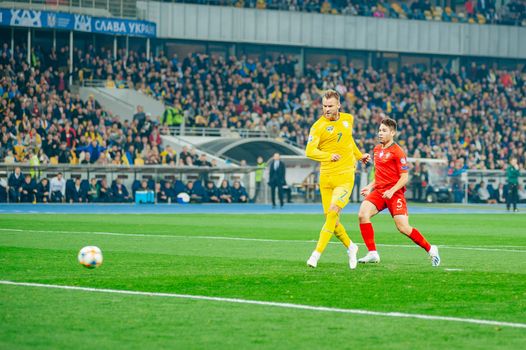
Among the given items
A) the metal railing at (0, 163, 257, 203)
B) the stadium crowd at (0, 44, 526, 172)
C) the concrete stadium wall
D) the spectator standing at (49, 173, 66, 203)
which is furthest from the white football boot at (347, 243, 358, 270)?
the concrete stadium wall

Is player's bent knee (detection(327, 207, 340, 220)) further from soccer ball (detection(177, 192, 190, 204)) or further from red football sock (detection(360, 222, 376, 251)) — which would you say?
soccer ball (detection(177, 192, 190, 204))

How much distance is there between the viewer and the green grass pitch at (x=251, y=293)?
818 centimetres

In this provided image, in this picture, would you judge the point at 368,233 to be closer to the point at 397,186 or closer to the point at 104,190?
the point at 397,186

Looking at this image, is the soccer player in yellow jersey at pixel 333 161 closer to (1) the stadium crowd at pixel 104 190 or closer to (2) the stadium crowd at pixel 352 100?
(1) the stadium crowd at pixel 104 190

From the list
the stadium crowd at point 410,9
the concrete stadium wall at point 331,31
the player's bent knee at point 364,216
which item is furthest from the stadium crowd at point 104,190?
the player's bent knee at point 364,216

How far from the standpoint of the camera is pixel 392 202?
1417 centimetres

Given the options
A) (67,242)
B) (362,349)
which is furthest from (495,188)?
(362,349)

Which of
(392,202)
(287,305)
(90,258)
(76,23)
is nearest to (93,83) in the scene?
(76,23)

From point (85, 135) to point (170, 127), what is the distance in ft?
23.7

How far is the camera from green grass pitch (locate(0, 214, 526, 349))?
26.8 feet

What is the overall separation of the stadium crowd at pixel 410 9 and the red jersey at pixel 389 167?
46.3 metres

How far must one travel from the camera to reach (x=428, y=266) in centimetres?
1418

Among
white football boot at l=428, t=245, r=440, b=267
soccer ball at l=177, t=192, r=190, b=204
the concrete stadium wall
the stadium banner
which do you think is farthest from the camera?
the concrete stadium wall

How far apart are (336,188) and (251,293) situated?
349 cm
